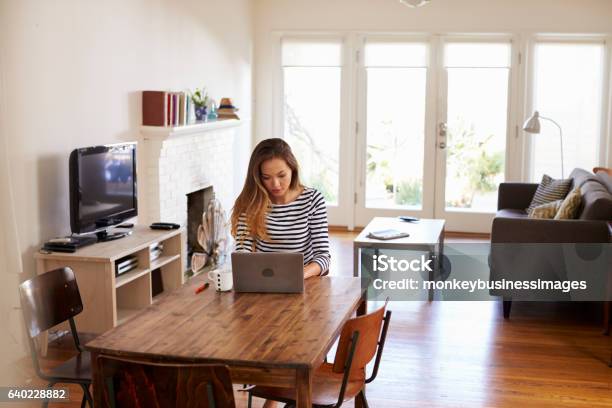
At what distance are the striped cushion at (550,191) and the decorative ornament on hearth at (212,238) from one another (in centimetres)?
274

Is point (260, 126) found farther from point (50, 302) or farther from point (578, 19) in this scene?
point (50, 302)

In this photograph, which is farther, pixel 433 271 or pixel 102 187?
pixel 433 271

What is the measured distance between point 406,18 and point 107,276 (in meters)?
5.29

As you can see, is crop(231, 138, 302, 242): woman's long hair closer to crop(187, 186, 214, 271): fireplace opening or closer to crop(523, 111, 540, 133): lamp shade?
crop(187, 186, 214, 271): fireplace opening

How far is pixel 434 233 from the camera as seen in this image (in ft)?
20.5

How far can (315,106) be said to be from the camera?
920cm

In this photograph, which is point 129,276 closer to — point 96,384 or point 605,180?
point 96,384

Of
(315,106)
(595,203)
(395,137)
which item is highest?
(315,106)

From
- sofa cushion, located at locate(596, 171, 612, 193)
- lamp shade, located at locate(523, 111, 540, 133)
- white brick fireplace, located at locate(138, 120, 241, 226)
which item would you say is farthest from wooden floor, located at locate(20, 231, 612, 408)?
lamp shade, located at locate(523, 111, 540, 133)

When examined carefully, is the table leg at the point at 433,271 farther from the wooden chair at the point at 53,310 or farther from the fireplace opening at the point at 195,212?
the wooden chair at the point at 53,310

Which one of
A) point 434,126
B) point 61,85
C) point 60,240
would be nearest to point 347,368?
point 60,240

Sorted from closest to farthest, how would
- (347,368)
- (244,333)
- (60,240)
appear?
(244,333)
(347,368)
(60,240)

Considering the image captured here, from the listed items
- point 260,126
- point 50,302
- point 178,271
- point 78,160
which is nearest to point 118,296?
point 178,271

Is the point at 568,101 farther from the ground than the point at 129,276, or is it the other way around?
the point at 568,101
